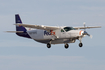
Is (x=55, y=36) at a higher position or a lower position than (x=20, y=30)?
lower

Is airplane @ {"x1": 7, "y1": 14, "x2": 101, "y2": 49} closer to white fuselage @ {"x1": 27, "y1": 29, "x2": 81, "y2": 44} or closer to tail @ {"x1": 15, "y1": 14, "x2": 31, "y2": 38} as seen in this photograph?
white fuselage @ {"x1": 27, "y1": 29, "x2": 81, "y2": 44}

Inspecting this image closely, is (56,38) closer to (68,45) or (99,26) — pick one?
(68,45)

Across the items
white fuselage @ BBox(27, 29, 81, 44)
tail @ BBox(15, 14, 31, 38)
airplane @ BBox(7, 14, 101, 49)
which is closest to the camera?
airplane @ BBox(7, 14, 101, 49)

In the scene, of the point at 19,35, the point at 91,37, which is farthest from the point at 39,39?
the point at 91,37

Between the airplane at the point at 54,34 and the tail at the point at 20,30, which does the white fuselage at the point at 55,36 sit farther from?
the tail at the point at 20,30

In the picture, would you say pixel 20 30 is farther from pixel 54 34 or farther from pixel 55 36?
pixel 55 36

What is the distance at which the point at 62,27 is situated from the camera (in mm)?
55531

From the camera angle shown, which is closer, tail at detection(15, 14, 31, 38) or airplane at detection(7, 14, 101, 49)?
airplane at detection(7, 14, 101, 49)

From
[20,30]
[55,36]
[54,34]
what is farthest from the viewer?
[20,30]

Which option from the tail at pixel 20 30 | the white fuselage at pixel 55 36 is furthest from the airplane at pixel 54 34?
the tail at pixel 20 30

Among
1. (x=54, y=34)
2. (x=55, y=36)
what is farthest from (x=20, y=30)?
(x=55, y=36)

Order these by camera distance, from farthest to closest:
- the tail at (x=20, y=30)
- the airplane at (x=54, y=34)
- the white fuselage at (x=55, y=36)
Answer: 1. the tail at (x=20, y=30)
2. the white fuselage at (x=55, y=36)
3. the airplane at (x=54, y=34)

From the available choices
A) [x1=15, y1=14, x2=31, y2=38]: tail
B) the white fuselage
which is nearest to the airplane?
the white fuselage

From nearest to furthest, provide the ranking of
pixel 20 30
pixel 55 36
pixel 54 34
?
pixel 55 36 < pixel 54 34 < pixel 20 30
